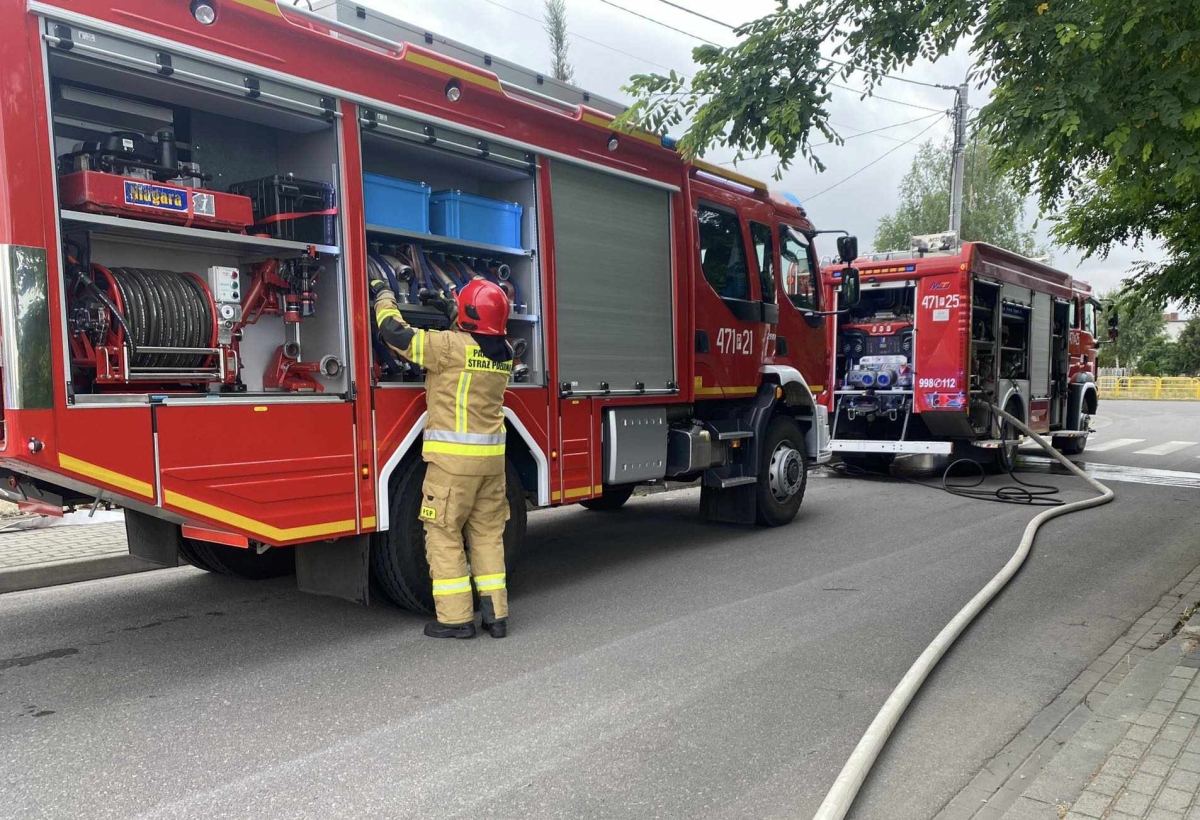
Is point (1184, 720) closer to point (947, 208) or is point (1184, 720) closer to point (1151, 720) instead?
point (1151, 720)

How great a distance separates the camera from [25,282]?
3.18 meters

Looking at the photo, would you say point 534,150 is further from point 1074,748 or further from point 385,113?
point 1074,748

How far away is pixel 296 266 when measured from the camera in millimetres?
4293

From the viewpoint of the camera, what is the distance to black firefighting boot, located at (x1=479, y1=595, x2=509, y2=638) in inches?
183

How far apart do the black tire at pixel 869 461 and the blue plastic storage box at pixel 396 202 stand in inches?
344

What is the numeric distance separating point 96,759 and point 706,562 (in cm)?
425

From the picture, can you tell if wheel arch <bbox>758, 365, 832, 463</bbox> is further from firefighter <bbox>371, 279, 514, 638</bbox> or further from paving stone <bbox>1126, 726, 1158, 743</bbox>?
paving stone <bbox>1126, 726, 1158, 743</bbox>

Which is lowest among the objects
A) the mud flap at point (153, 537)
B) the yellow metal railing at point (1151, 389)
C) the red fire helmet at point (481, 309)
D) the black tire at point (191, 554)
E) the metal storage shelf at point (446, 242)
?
the yellow metal railing at point (1151, 389)

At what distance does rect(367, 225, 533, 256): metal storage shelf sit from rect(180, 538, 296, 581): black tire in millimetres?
2051

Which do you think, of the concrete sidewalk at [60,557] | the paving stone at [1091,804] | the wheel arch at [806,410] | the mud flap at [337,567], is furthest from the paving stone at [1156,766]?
the concrete sidewalk at [60,557]

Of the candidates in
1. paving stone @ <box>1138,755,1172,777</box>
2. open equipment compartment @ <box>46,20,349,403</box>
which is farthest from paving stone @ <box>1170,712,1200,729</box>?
open equipment compartment @ <box>46,20,349,403</box>

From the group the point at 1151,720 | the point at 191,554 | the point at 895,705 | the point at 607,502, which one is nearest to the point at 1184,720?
the point at 1151,720

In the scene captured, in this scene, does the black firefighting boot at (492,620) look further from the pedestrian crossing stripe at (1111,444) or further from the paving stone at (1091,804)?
the pedestrian crossing stripe at (1111,444)

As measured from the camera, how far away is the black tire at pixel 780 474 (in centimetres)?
770
